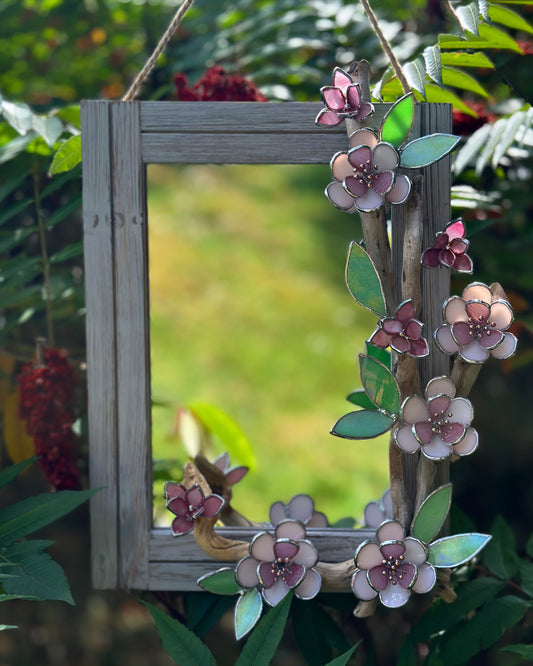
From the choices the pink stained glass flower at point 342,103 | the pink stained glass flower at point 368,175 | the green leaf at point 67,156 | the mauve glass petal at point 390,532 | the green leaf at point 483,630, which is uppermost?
the pink stained glass flower at point 342,103

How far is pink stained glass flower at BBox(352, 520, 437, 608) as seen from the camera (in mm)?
720

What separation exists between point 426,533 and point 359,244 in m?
0.31

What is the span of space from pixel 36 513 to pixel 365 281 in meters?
0.44

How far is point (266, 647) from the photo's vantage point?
27.7 inches

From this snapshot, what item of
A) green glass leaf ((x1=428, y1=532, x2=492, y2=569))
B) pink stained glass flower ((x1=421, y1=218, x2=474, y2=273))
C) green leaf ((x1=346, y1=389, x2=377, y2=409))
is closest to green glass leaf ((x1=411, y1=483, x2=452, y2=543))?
green glass leaf ((x1=428, y1=532, x2=492, y2=569))

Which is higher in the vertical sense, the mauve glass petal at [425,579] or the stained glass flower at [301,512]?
the stained glass flower at [301,512]

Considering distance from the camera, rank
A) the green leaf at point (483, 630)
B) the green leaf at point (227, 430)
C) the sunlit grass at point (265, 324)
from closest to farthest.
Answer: the green leaf at point (483, 630)
the green leaf at point (227, 430)
the sunlit grass at point (265, 324)

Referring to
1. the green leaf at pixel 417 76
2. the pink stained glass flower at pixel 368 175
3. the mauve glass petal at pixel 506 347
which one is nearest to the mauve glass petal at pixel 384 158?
the pink stained glass flower at pixel 368 175

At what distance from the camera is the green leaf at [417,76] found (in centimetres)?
76

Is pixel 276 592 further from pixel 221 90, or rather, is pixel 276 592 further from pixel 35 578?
pixel 221 90

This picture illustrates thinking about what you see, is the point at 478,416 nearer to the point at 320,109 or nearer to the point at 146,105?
the point at 320,109

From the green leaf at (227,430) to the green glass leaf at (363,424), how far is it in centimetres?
45

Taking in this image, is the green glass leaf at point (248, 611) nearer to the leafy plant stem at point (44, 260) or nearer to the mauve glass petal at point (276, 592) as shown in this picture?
the mauve glass petal at point (276, 592)

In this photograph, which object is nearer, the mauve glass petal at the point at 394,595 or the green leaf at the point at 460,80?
the mauve glass petal at the point at 394,595
